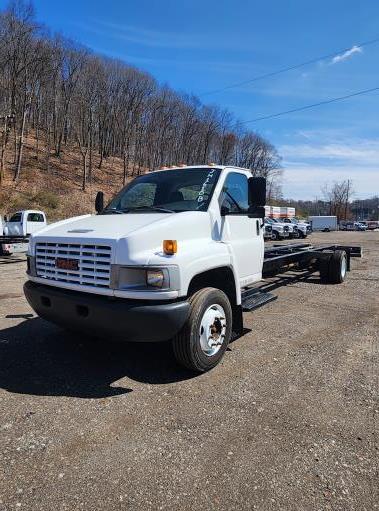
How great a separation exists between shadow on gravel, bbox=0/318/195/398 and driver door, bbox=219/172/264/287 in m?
1.49

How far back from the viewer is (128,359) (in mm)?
4887

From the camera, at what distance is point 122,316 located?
3.75m

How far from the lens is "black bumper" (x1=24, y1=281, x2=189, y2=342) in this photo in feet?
12.3

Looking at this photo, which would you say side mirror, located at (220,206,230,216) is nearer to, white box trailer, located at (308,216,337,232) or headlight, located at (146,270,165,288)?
headlight, located at (146,270,165,288)

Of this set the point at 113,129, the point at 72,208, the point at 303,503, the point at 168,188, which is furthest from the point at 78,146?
the point at 303,503

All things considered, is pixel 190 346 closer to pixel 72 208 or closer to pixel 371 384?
pixel 371 384

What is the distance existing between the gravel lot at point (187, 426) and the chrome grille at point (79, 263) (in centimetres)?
107

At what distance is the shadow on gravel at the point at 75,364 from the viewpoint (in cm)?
415

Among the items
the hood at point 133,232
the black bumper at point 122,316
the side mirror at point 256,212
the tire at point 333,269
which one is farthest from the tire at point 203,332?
the tire at point 333,269

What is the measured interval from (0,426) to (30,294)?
1574 mm

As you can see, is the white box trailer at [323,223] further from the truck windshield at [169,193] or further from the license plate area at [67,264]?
the license plate area at [67,264]

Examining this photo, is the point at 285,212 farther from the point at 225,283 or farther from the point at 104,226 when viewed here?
the point at 104,226

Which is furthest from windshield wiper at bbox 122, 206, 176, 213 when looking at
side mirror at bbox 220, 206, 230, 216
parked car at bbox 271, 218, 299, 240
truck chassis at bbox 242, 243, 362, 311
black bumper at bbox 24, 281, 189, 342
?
parked car at bbox 271, 218, 299, 240

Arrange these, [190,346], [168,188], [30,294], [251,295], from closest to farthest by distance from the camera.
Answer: [190,346]
[30,294]
[168,188]
[251,295]
